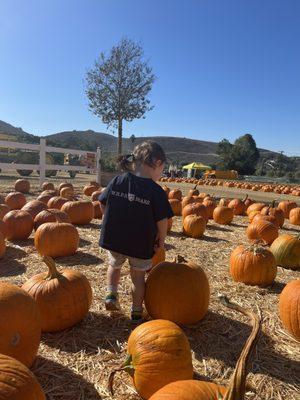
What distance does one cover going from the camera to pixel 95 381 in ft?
8.84

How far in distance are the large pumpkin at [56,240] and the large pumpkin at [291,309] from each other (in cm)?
315

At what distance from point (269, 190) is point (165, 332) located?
24.4m

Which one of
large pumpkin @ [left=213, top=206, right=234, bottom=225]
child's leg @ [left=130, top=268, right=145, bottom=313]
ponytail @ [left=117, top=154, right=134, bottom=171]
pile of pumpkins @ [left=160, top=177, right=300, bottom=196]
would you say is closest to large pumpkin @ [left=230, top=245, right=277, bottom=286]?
child's leg @ [left=130, top=268, right=145, bottom=313]

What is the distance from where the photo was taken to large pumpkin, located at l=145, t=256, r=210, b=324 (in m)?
3.51

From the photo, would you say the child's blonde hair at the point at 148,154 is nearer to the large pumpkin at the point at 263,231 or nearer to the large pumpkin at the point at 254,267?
the large pumpkin at the point at 254,267

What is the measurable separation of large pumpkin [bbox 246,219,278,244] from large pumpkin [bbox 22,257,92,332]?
4.38 metres

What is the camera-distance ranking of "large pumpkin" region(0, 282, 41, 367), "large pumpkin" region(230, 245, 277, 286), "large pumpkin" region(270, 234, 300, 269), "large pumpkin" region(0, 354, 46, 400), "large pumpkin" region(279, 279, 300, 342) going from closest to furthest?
"large pumpkin" region(0, 354, 46, 400), "large pumpkin" region(0, 282, 41, 367), "large pumpkin" region(279, 279, 300, 342), "large pumpkin" region(230, 245, 277, 286), "large pumpkin" region(270, 234, 300, 269)

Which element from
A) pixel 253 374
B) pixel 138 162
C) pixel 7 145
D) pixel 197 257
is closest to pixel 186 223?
pixel 197 257

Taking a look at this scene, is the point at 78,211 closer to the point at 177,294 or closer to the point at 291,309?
the point at 177,294

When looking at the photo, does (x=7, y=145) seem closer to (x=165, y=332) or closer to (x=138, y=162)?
(x=138, y=162)

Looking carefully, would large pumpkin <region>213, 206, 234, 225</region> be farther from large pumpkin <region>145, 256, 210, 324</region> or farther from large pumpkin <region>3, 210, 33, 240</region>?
large pumpkin <region>145, 256, 210, 324</region>

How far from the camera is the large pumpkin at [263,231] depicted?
7.09 m

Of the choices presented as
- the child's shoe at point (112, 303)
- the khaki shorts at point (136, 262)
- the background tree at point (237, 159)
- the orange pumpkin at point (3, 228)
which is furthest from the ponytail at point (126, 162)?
the background tree at point (237, 159)

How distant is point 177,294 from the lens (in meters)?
3.53
